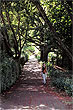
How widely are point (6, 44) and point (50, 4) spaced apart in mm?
5150

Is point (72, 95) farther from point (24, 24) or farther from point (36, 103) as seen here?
point (24, 24)

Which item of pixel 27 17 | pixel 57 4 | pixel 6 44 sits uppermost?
pixel 57 4

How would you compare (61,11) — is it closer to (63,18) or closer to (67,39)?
(63,18)

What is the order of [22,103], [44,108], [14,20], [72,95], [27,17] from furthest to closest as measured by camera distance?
1. [14,20]
2. [27,17]
3. [72,95]
4. [22,103]
5. [44,108]

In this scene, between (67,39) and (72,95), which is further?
(67,39)

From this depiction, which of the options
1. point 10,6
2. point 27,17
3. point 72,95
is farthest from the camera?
point 27,17

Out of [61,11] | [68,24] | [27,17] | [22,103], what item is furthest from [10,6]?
[22,103]

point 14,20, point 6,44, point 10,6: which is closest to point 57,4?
point 10,6

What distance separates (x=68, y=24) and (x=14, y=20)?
5202mm

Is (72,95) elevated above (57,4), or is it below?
below

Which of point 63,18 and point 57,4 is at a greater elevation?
point 57,4

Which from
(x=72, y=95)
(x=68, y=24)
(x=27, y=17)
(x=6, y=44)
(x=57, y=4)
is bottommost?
(x=72, y=95)

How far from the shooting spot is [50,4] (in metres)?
10.6

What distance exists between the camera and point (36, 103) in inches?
220
